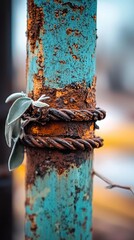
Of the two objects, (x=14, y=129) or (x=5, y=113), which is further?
(x=5, y=113)

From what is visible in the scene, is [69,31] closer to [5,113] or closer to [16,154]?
[16,154]

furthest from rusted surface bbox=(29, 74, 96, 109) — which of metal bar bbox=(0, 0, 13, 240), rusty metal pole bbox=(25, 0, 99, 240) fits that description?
metal bar bbox=(0, 0, 13, 240)

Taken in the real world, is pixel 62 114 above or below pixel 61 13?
below

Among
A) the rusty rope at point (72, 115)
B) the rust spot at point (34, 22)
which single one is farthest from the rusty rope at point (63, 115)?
the rust spot at point (34, 22)

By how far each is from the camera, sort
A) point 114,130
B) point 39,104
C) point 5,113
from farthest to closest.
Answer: point 114,130 → point 5,113 → point 39,104

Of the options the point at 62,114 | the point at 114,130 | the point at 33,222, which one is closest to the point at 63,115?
the point at 62,114

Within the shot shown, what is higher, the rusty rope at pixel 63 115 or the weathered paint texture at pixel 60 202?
the rusty rope at pixel 63 115

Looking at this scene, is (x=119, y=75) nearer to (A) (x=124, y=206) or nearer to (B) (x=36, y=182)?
(A) (x=124, y=206)

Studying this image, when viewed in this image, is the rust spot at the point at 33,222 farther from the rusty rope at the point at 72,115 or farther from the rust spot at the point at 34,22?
the rust spot at the point at 34,22
